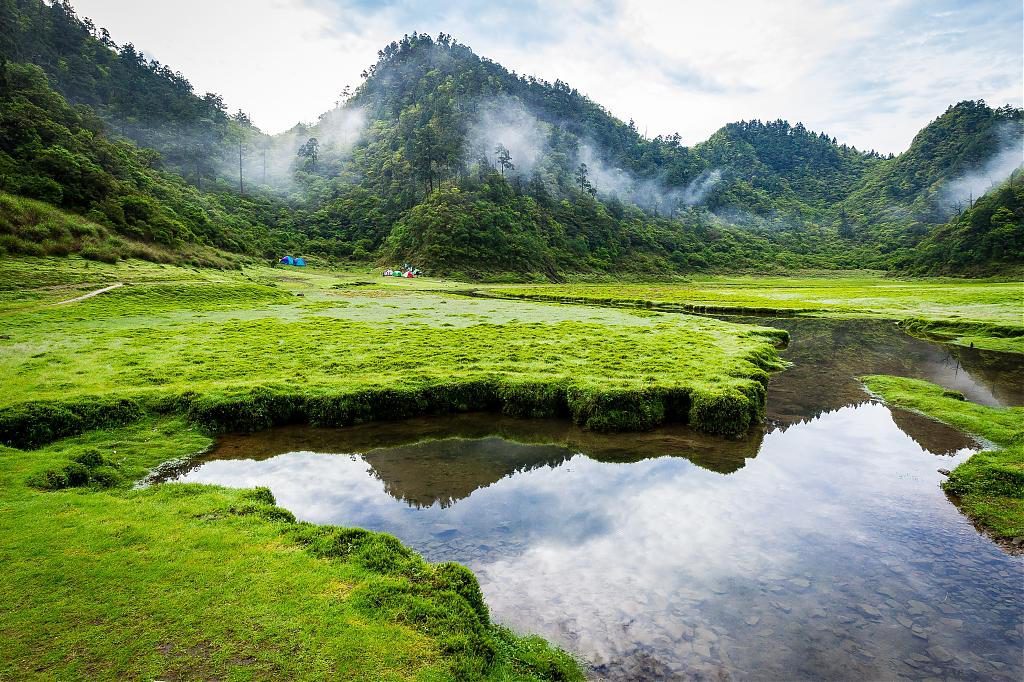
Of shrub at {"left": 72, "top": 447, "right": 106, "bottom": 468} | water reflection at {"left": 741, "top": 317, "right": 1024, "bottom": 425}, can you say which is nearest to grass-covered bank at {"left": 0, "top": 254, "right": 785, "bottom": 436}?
water reflection at {"left": 741, "top": 317, "right": 1024, "bottom": 425}

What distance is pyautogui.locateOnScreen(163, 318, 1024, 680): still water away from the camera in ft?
33.8

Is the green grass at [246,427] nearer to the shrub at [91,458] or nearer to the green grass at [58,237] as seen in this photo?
the shrub at [91,458]

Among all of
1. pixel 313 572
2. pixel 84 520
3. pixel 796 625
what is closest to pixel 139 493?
pixel 84 520

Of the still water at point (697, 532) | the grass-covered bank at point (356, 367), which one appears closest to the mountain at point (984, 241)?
the grass-covered bank at point (356, 367)

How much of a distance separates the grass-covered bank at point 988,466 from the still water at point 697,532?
71 centimetres

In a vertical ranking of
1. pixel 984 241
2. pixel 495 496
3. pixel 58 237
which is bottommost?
pixel 495 496

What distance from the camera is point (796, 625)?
10875 mm

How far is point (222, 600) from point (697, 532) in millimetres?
12738

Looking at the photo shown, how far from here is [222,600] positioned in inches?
341

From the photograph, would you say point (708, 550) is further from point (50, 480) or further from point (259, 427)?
point (259, 427)

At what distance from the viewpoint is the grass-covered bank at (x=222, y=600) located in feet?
24.0

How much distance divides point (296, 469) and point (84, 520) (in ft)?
25.9

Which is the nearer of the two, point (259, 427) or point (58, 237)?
point (259, 427)

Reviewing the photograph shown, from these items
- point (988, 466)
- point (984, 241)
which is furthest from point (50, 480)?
point (984, 241)
